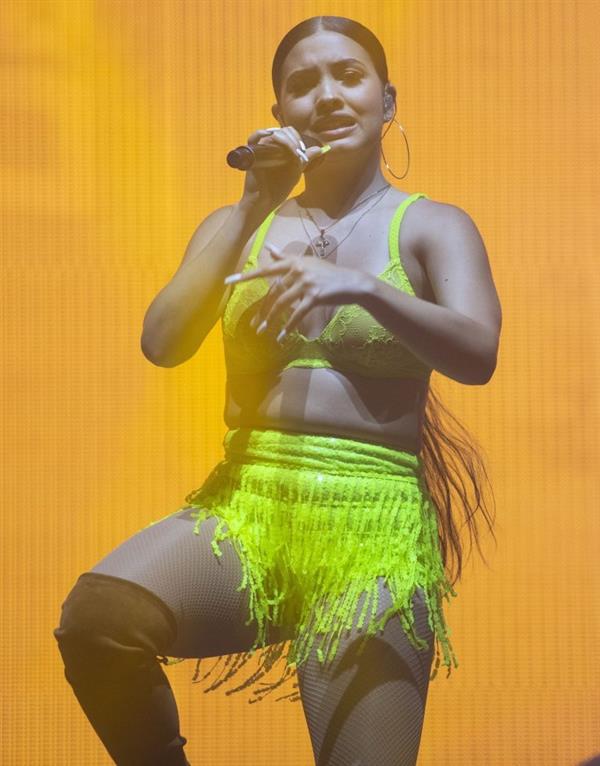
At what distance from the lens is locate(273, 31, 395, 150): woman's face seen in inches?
65.6

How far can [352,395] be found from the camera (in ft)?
5.18

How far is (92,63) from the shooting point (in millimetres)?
2238

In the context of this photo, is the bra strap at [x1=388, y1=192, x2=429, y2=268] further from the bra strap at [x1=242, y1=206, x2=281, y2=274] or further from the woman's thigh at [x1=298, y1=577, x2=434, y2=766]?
the woman's thigh at [x1=298, y1=577, x2=434, y2=766]

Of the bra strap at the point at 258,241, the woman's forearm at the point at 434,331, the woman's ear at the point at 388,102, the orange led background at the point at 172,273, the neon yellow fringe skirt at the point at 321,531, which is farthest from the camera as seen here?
the orange led background at the point at 172,273

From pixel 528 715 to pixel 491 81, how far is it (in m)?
1.12

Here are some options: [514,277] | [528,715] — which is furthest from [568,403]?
[528,715]

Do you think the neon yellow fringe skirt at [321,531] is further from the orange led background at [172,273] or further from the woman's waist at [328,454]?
the orange led background at [172,273]

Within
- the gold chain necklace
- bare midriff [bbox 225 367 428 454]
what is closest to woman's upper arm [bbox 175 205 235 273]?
the gold chain necklace

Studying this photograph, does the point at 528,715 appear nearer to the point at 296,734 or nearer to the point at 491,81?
the point at 296,734

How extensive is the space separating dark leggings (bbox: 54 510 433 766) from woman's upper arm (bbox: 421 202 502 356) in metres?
0.35

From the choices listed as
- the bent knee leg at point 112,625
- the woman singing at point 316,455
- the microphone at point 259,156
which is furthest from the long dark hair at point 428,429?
the bent knee leg at point 112,625

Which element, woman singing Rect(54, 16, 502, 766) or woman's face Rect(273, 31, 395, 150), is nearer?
woman singing Rect(54, 16, 502, 766)

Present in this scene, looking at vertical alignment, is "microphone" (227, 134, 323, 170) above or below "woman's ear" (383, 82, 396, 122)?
below

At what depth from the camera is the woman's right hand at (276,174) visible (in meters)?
1.56
